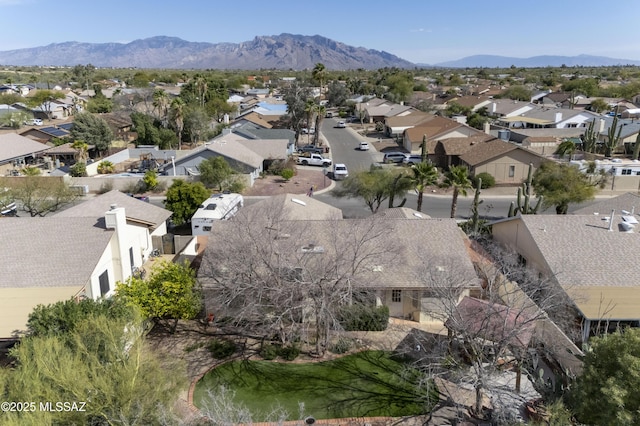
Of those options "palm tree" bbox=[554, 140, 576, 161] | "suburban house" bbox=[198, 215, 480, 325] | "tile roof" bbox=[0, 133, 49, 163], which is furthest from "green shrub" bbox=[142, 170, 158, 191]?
"palm tree" bbox=[554, 140, 576, 161]

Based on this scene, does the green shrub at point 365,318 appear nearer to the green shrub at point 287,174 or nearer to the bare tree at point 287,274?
the bare tree at point 287,274

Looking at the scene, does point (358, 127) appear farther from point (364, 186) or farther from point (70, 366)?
point (70, 366)

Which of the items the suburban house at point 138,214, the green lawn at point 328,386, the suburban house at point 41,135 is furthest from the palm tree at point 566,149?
the suburban house at point 41,135

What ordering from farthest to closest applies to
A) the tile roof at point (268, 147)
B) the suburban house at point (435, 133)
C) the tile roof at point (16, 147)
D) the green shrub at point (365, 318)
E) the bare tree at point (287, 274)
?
the suburban house at point (435, 133) → the tile roof at point (268, 147) → the tile roof at point (16, 147) → the green shrub at point (365, 318) → the bare tree at point (287, 274)

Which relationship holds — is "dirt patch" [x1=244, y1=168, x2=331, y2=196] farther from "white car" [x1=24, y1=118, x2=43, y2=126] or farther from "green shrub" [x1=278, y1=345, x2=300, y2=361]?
"white car" [x1=24, y1=118, x2=43, y2=126]

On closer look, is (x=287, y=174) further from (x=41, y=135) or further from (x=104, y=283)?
(x=41, y=135)

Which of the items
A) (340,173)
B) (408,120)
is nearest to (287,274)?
(340,173)

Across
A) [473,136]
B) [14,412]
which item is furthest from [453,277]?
[473,136]
